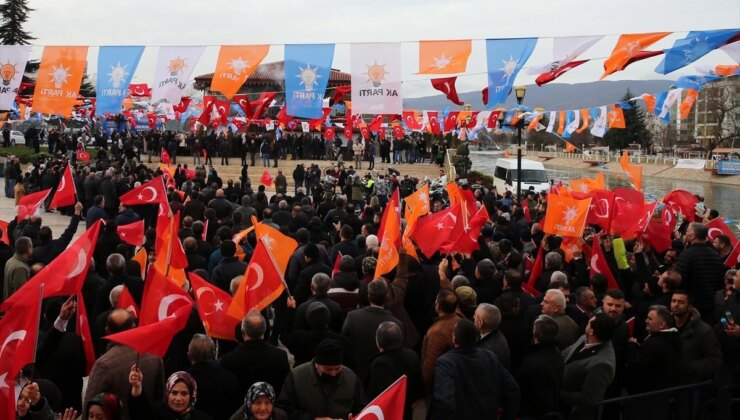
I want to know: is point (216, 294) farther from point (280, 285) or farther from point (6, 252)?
point (6, 252)

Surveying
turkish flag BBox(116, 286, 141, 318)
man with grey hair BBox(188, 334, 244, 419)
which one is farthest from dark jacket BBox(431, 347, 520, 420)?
turkish flag BBox(116, 286, 141, 318)

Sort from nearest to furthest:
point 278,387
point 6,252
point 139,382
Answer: point 139,382, point 278,387, point 6,252

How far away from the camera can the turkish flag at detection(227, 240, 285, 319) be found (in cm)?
643

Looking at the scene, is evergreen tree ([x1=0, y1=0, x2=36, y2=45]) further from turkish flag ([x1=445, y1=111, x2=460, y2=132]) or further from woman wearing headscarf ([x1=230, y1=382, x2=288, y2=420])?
woman wearing headscarf ([x1=230, y1=382, x2=288, y2=420])

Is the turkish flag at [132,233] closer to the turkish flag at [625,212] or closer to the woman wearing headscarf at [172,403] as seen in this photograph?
the woman wearing headscarf at [172,403]

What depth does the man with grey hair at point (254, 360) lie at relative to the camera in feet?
16.9

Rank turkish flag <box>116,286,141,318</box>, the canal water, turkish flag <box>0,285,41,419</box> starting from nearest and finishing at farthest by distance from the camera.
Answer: turkish flag <box>0,285,41,419</box> < turkish flag <box>116,286,141,318</box> < the canal water

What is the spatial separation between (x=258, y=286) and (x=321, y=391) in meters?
2.05

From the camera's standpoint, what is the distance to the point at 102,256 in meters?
9.76

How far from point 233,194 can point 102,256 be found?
716 cm

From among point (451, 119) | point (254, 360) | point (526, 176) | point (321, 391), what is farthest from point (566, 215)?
point (451, 119)

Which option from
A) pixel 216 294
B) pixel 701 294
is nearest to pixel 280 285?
pixel 216 294

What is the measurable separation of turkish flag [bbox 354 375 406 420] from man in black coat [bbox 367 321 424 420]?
72cm

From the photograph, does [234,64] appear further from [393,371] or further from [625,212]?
[393,371]
